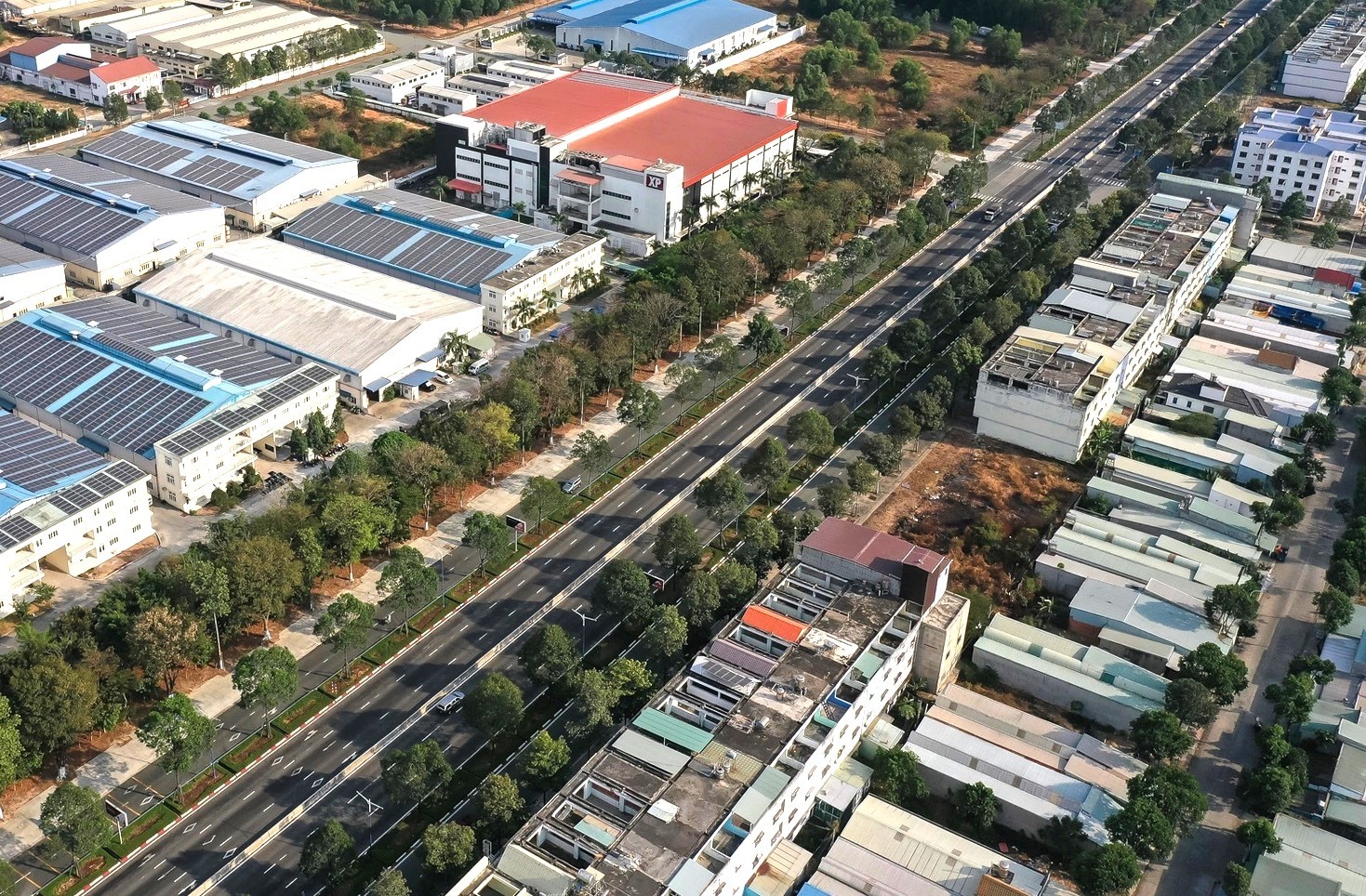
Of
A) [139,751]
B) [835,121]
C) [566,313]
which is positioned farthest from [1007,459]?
[835,121]

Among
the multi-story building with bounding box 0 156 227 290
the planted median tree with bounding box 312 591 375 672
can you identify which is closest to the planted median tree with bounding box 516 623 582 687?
the planted median tree with bounding box 312 591 375 672

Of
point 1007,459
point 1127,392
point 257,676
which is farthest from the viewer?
point 1127,392

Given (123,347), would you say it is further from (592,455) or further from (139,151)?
(139,151)

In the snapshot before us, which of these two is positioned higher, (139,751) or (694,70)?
(694,70)

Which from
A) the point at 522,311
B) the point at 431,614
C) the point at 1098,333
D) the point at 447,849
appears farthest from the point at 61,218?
the point at 1098,333

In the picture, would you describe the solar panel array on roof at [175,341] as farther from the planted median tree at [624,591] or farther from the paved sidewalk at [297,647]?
the planted median tree at [624,591]

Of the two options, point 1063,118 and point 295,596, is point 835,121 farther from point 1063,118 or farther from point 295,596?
point 295,596
